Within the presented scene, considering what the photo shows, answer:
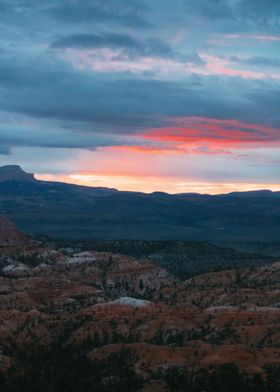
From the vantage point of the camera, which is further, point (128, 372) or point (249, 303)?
point (249, 303)

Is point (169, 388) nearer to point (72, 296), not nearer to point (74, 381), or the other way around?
point (74, 381)

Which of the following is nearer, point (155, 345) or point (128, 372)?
point (128, 372)

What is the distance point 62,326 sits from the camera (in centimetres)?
14850

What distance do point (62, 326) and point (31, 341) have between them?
899cm

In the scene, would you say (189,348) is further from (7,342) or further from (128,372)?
(7,342)

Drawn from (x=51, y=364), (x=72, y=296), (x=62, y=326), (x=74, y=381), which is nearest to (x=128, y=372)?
(x=74, y=381)

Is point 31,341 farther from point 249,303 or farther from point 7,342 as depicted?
point 249,303

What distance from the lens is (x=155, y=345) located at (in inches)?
4921

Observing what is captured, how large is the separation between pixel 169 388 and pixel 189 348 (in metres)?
18.8

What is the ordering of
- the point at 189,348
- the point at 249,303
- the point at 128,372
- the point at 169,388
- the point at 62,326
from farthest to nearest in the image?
the point at 249,303, the point at 62,326, the point at 189,348, the point at 128,372, the point at 169,388

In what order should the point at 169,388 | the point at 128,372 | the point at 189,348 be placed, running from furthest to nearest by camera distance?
the point at 189,348, the point at 128,372, the point at 169,388

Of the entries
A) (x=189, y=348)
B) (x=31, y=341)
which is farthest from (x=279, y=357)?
(x=31, y=341)

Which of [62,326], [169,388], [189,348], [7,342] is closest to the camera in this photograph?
[169,388]

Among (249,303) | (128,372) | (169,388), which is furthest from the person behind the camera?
(249,303)
